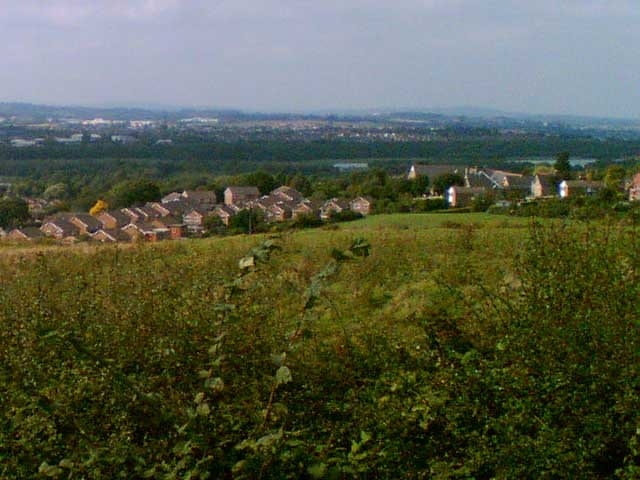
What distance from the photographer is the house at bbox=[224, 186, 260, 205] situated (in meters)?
28.1

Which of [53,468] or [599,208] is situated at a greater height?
[599,208]

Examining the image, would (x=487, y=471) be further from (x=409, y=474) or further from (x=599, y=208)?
(x=599, y=208)

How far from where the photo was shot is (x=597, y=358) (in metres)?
4.03

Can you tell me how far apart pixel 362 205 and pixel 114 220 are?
7356mm

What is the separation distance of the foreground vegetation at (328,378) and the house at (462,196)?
56.4 feet

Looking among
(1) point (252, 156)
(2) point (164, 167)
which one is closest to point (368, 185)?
(2) point (164, 167)

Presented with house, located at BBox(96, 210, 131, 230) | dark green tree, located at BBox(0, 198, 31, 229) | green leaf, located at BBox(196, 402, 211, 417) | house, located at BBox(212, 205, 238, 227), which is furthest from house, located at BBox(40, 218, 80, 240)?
green leaf, located at BBox(196, 402, 211, 417)

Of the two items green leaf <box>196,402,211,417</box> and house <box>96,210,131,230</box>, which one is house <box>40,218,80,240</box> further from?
green leaf <box>196,402,211,417</box>

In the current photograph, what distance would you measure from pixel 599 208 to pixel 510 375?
2.22 meters

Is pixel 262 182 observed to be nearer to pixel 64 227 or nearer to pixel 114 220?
pixel 114 220

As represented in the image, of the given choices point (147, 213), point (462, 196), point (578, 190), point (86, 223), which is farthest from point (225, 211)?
point (578, 190)

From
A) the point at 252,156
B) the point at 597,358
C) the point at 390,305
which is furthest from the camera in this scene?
the point at 252,156

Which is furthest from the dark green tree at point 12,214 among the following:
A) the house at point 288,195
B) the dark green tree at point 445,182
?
the dark green tree at point 445,182

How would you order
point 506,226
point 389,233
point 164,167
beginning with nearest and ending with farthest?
1. point 389,233
2. point 506,226
3. point 164,167
